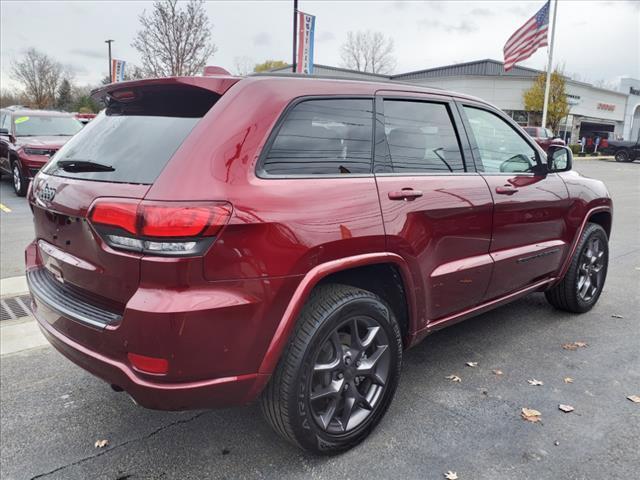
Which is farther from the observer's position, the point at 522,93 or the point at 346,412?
the point at 522,93

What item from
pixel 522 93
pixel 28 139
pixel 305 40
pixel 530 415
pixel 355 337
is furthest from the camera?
pixel 522 93

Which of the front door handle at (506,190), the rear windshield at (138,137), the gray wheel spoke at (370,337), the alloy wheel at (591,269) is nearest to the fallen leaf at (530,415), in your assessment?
the gray wheel spoke at (370,337)

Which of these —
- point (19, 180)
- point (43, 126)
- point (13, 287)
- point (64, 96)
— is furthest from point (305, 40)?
point (64, 96)

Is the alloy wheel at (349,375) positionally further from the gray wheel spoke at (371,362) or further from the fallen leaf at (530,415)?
the fallen leaf at (530,415)

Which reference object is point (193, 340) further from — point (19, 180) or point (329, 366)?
point (19, 180)

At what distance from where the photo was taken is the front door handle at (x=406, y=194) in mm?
2596

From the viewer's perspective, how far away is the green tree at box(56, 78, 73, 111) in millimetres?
54125

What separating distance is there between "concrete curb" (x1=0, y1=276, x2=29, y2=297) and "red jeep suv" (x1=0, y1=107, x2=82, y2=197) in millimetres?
5774

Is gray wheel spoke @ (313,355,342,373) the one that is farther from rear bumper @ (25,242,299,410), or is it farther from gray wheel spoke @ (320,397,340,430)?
rear bumper @ (25,242,299,410)

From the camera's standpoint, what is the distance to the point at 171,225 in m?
1.92

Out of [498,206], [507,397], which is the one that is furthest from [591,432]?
[498,206]

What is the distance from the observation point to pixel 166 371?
1.99 meters

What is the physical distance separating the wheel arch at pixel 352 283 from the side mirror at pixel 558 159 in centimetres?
185

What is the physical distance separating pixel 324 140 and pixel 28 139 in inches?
436
